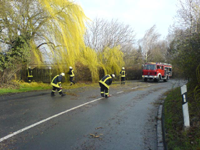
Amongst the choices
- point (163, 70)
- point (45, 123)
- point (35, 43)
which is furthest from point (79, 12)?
point (163, 70)

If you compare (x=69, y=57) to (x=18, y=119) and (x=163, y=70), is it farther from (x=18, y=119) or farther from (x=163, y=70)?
(x=163, y=70)

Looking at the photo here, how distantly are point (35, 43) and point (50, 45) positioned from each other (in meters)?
1.56

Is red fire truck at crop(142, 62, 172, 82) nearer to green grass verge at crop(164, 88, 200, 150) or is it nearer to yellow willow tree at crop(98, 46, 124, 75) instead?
yellow willow tree at crop(98, 46, 124, 75)

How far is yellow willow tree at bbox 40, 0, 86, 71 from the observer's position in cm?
1402

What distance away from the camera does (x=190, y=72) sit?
7051mm

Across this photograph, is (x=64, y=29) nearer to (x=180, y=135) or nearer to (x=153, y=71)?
(x=180, y=135)

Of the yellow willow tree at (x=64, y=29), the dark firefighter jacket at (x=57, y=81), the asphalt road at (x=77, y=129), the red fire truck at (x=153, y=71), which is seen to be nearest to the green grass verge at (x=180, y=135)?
the asphalt road at (x=77, y=129)

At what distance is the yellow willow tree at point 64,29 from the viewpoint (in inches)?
552

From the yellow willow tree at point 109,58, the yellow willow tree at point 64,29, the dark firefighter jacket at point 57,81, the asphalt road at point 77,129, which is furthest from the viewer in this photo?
the yellow willow tree at point 109,58

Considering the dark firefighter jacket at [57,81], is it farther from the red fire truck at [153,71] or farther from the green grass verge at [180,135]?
the red fire truck at [153,71]

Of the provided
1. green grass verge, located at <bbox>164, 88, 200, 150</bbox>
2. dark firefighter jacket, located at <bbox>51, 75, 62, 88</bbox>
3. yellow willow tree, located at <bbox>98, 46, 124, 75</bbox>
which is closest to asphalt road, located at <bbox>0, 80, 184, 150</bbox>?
green grass verge, located at <bbox>164, 88, 200, 150</bbox>

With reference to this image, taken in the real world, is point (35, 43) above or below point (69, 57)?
above

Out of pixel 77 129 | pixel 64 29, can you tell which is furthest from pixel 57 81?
pixel 77 129

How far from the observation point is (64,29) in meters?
14.3
